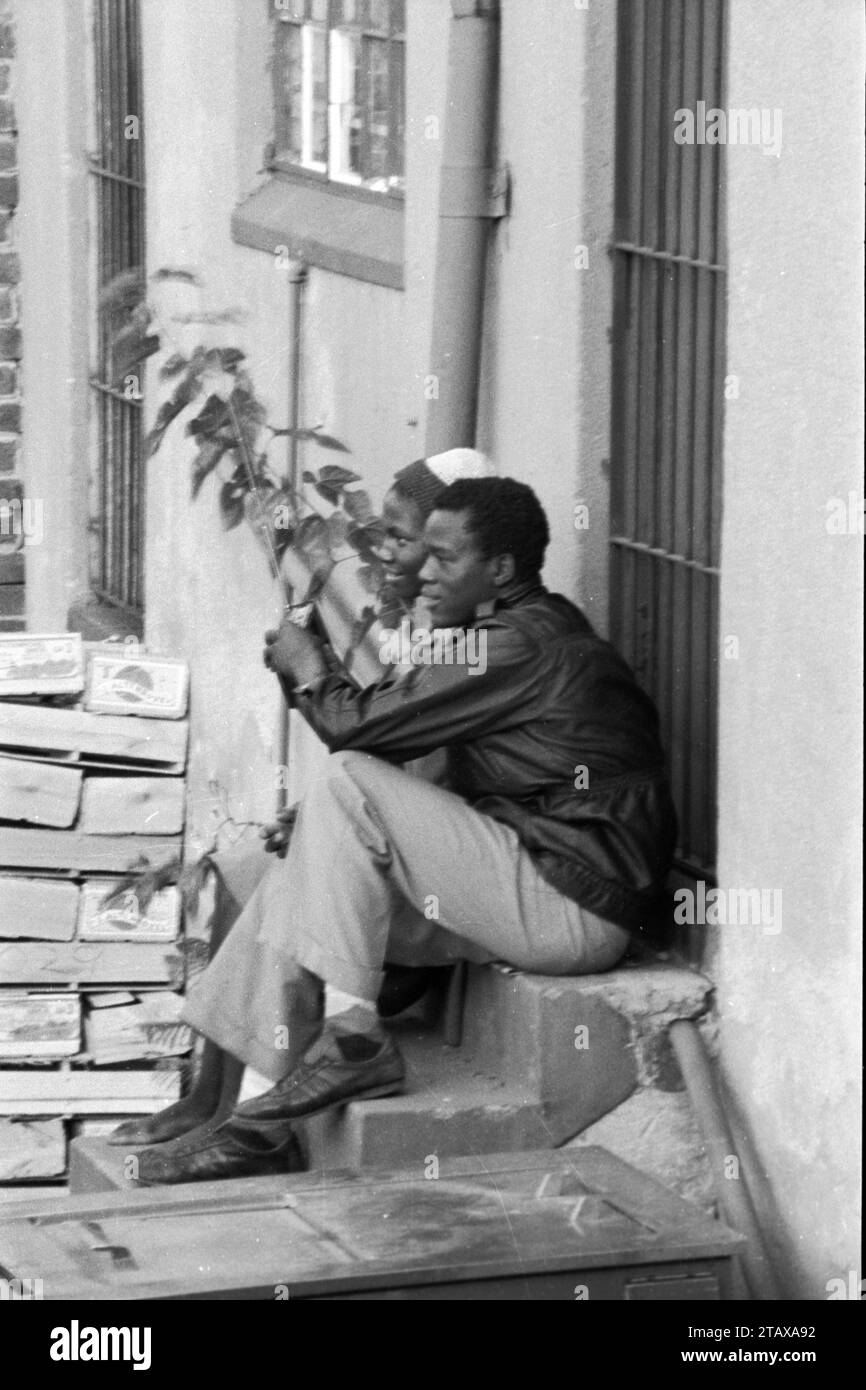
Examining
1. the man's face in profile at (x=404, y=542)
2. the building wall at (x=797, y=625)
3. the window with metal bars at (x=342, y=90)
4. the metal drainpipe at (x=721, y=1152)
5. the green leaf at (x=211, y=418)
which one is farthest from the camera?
the window with metal bars at (x=342, y=90)

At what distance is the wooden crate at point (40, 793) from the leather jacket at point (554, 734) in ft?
3.38

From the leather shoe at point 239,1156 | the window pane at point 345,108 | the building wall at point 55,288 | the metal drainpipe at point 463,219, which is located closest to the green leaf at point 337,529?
the metal drainpipe at point 463,219

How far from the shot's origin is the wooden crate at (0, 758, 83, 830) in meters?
5.51

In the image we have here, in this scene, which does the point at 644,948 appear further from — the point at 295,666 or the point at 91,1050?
the point at 91,1050

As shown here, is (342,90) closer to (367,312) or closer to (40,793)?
(367,312)

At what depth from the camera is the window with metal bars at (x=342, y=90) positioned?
6340 millimetres

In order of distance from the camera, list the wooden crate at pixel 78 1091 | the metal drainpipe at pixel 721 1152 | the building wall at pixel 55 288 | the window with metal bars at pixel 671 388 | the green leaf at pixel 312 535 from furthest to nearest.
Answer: the building wall at pixel 55 288 → the wooden crate at pixel 78 1091 → the green leaf at pixel 312 535 → the window with metal bars at pixel 671 388 → the metal drainpipe at pixel 721 1152

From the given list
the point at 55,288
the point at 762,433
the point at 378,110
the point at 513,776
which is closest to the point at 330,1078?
the point at 513,776

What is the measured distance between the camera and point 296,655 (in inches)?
187

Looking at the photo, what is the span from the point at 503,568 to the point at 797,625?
2.50 feet

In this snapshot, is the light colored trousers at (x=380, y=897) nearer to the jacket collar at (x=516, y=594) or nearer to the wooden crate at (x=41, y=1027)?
the jacket collar at (x=516, y=594)

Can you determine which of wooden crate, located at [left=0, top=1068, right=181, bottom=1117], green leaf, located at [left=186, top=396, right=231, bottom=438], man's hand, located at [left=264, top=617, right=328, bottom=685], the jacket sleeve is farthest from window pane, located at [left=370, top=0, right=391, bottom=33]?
wooden crate, located at [left=0, top=1068, right=181, bottom=1117]

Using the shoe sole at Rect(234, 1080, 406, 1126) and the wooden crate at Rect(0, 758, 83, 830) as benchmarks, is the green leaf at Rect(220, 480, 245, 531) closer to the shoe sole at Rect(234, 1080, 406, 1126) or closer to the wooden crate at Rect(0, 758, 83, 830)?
the wooden crate at Rect(0, 758, 83, 830)
